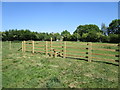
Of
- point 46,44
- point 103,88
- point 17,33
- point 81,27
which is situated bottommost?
point 103,88

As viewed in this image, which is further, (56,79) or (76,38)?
(76,38)

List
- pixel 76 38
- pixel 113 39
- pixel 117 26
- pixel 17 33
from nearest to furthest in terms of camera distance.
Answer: pixel 113 39 → pixel 117 26 → pixel 17 33 → pixel 76 38

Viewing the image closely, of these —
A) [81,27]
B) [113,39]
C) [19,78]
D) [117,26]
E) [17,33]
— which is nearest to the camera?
[19,78]

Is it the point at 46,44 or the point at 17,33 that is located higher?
the point at 17,33

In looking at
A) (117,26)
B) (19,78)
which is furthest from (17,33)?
(19,78)

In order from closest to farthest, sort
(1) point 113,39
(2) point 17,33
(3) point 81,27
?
1. (1) point 113,39
2. (2) point 17,33
3. (3) point 81,27

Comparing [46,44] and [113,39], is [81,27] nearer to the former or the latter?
[113,39]

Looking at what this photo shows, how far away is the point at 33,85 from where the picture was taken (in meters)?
3.40

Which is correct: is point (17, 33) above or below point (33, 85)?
above

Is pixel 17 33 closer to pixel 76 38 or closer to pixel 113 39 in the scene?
pixel 76 38

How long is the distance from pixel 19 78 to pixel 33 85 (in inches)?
31.2

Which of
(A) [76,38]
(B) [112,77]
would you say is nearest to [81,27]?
(A) [76,38]

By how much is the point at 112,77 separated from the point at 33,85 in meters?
2.90

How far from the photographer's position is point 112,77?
162 inches
